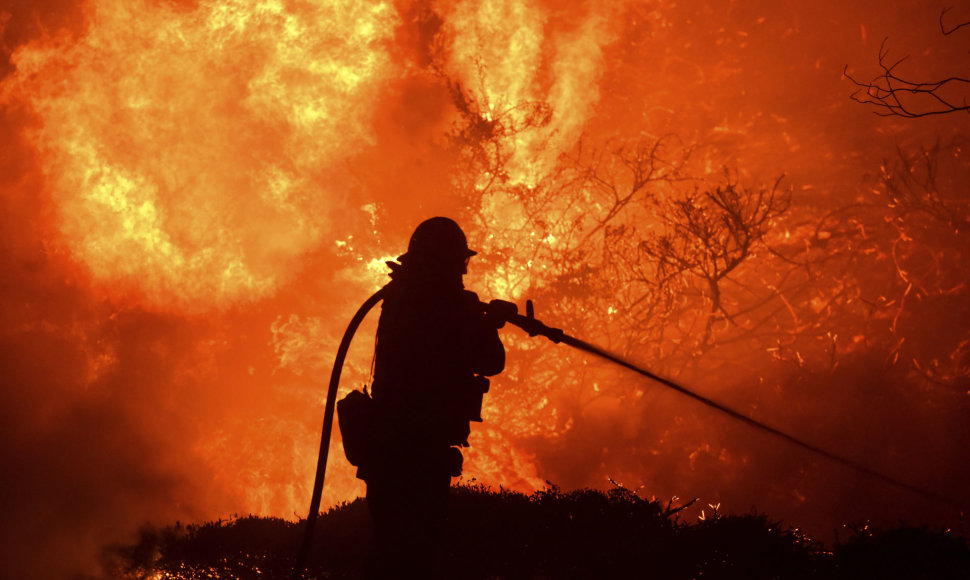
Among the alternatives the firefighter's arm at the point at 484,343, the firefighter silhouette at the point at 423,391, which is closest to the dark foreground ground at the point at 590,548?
the firefighter silhouette at the point at 423,391

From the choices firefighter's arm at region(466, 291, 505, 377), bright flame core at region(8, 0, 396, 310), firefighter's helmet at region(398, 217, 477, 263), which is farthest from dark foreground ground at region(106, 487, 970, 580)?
bright flame core at region(8, 0, 396, 310)

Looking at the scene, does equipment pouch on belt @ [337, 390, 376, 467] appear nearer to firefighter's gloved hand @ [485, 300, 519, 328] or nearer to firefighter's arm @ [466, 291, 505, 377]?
firefighter's arm @ [466, 291, 505, 377]

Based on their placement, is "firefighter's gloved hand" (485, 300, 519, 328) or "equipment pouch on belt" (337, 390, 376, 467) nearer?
"equipment pouch on belt" (337, 390, 376, 467)

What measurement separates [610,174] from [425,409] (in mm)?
12909

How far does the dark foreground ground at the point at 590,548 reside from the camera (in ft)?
18.6

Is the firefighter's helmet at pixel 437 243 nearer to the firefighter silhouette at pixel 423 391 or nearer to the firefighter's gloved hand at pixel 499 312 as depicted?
the firefighter silhouette at pixel 423 391

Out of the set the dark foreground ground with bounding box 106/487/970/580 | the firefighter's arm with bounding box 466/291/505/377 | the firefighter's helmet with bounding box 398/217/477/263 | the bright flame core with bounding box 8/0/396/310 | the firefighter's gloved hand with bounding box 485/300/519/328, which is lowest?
the dark foreground ground with bounding box 106/487/970/580

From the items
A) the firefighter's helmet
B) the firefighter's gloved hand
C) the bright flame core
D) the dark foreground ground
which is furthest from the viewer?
the bright flame core

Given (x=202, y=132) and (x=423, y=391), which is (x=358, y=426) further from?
(x=202, y=132)

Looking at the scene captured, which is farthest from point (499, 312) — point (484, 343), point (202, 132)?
point (202, 132)

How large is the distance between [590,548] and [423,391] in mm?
2557

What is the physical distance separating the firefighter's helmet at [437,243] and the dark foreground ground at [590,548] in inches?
115

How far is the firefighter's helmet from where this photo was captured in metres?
5.12

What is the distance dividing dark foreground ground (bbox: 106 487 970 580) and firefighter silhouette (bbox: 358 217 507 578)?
5.26 ft
